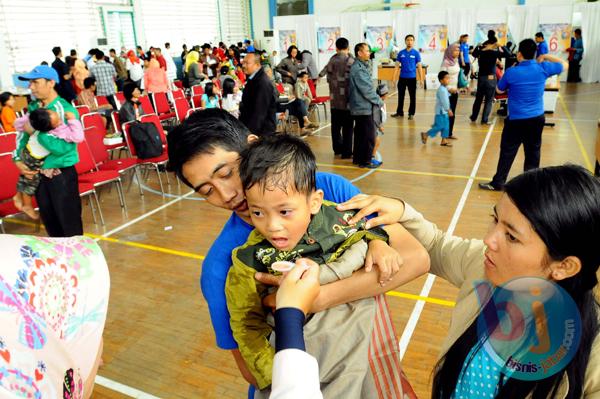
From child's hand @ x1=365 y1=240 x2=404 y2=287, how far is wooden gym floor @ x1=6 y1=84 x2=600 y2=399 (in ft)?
5.33

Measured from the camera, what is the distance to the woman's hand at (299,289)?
985 millimetres

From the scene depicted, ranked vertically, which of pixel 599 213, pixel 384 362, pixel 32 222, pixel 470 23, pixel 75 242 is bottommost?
pixel 32 222

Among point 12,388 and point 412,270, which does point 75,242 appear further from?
point 412,270

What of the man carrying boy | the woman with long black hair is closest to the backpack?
the man carrying boy

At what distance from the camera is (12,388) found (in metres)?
0.86

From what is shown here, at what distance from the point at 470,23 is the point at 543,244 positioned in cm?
1839

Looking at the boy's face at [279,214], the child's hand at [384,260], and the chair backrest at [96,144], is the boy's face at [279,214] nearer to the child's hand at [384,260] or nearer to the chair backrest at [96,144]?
the child's hand at [384,260]

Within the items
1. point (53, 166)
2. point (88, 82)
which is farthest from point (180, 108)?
point (53, 166)

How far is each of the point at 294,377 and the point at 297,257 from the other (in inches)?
15.9

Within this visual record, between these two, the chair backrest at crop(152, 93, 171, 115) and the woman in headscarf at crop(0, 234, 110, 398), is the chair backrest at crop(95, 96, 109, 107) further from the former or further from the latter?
the woman in headscarf at crop(0, 234, 110, 398)

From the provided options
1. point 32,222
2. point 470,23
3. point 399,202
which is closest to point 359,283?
point 399,202

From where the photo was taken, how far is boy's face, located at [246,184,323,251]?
119 centimetres

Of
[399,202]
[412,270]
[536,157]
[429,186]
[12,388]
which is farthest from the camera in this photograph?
[429,186]

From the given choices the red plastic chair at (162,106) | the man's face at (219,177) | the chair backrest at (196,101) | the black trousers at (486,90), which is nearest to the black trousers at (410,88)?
the black trousers at (486,90)
